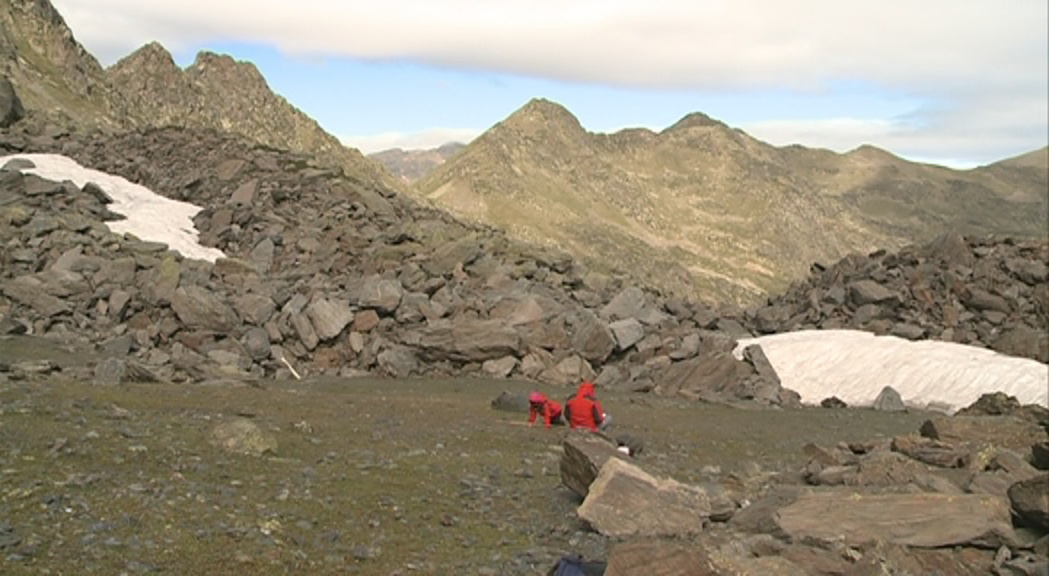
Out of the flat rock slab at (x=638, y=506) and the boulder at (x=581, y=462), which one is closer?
the flat rock slab at (x=638, y=506)

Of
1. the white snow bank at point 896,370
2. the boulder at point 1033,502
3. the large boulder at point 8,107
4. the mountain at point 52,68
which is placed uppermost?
the mountain at point 52,68

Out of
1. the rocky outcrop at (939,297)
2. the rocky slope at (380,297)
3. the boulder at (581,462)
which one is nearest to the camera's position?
the boulder at (581,462)

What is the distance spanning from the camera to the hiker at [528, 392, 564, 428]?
22.4m

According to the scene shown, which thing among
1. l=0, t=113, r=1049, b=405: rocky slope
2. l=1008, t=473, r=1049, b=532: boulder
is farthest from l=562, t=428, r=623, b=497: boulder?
l=0, t=113, r=1049, b=405: rocky slope

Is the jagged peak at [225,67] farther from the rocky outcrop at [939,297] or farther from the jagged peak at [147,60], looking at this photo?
the rocky outcrop at [939,297]

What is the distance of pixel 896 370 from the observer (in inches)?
1335

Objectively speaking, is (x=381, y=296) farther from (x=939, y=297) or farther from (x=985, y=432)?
(x=939, y=297)

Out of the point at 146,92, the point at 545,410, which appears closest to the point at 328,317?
the point at 545,410

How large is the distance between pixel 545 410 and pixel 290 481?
359 inches

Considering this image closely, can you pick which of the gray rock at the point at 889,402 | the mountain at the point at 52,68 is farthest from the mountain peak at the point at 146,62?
the gray rock at the point at 889,402

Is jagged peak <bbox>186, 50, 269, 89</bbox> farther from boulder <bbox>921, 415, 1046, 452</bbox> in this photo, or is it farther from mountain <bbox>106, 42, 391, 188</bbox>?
boulder <bbox>921, 415, 1046, 452</bbox>

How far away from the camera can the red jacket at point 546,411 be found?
22.4 metres

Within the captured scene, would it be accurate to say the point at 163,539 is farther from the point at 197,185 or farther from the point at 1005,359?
the point at 197,185

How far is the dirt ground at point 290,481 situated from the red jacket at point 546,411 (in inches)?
17.6
